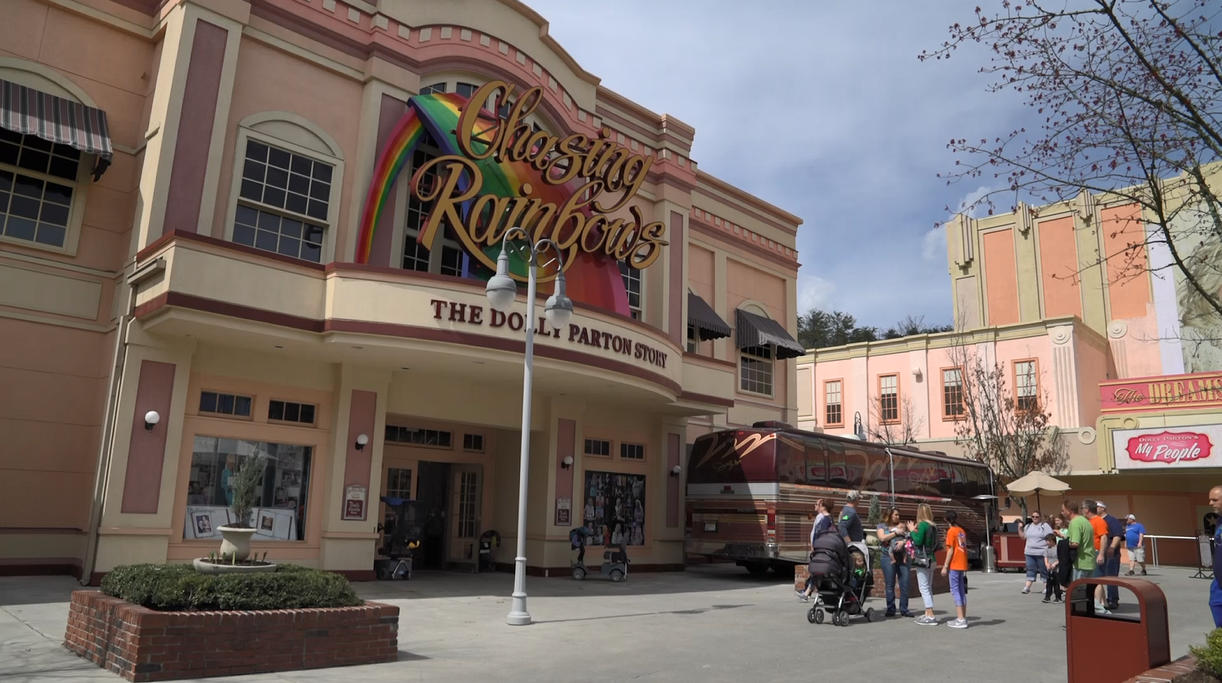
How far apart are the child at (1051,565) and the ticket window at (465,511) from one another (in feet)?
38.9

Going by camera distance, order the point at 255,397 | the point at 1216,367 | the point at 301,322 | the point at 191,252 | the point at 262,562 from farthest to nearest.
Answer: the point at 1216,367 → the point at 255,397 → the point at 301,322 → the point at 191,252 → the point at 262,562

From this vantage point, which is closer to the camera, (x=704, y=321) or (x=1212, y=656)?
(x=1212, y=656)

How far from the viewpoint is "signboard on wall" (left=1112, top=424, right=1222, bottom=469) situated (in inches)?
1193

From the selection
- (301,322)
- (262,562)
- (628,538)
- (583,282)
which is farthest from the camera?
(628,538)

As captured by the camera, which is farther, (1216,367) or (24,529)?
(1216,367)

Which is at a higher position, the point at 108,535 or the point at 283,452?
the point at 283,452

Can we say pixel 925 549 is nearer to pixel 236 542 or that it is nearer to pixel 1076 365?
pixel 236 542

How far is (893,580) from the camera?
45.3ft

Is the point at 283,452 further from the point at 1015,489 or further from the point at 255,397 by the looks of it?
the point at 1015,489

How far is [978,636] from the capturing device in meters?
11.6

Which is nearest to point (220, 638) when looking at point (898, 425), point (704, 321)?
point (704, 321)

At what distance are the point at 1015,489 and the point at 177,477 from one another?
78.5 ft

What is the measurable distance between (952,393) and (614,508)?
2293 centimetres

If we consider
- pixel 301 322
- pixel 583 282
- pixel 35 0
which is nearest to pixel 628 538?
pixel 583 282
